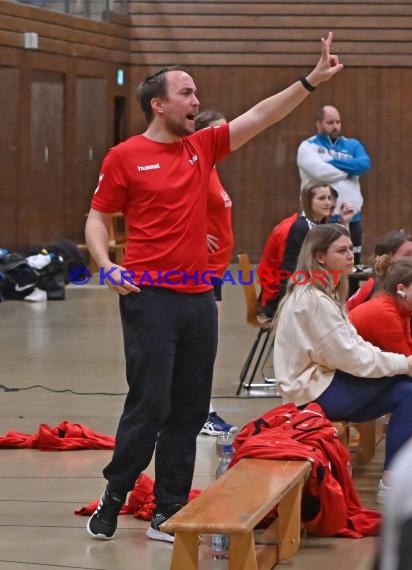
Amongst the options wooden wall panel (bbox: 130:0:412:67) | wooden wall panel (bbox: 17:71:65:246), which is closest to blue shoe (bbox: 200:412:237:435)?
wooden wall panel (bbox: 17:71:65:246)

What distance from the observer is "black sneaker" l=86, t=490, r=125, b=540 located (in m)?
4.66

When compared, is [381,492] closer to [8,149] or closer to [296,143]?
[8,149]

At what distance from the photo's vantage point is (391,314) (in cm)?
558

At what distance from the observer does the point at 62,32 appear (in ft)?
53.1

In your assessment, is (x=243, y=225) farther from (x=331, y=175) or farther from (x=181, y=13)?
(x=331, y=175)

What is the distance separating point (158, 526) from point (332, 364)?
1141mm

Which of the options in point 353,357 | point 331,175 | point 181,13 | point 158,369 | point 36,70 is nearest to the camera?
point 158,369

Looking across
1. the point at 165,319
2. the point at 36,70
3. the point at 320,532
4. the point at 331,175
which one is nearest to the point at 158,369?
the point at 165,319

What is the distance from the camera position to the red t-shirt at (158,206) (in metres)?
4.54

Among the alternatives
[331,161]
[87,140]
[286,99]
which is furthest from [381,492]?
[87,140]

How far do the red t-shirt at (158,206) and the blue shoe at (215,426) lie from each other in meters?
2.19

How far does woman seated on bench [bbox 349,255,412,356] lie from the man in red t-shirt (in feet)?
4.00

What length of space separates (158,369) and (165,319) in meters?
0.19

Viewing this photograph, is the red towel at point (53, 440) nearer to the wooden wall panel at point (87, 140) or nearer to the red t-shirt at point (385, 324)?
the red t-shirt at point (385, 324)
